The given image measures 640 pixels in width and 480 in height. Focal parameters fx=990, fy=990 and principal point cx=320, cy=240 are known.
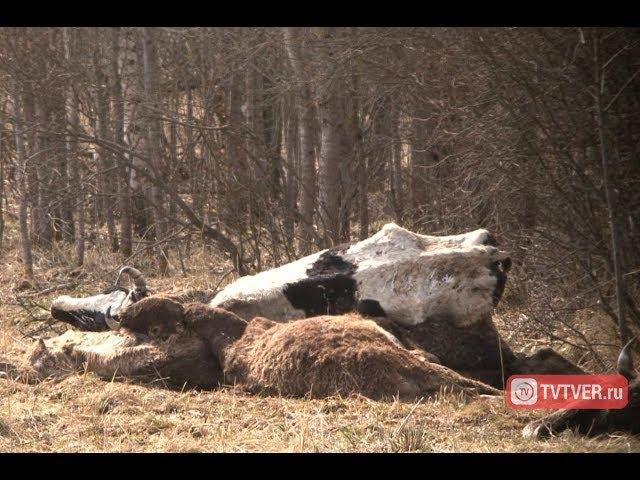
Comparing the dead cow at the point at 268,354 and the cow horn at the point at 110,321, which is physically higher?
the cow horn at the point at 110,321

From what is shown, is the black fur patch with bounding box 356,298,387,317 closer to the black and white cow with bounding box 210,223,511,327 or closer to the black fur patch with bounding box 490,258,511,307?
the black and white cow with bounding box 210,223,511,327

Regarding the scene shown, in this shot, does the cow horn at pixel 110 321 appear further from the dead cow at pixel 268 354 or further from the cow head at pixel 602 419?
the cow head at pixel 602 419

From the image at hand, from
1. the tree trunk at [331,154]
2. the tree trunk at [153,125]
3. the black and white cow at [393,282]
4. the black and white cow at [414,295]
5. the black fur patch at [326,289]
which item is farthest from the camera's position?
the tree trunk at [153,125]

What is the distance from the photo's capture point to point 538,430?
15.0 ft

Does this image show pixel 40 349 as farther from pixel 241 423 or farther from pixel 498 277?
pixel 498 277

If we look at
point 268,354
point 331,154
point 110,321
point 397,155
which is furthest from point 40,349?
point 397,155

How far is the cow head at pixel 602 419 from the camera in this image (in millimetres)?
4520

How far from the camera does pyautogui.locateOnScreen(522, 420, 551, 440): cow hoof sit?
14.9 ft

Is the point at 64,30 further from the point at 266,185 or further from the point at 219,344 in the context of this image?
the point at 219,344

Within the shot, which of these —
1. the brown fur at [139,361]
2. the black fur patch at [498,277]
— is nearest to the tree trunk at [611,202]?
the black fur patch at [498,277]

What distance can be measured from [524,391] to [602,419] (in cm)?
55

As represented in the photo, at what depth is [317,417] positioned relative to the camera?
4984mm

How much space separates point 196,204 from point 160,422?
5.42m

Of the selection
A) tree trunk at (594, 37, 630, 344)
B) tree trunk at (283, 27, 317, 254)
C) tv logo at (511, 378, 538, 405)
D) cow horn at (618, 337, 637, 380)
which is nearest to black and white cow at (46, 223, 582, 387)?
tv logo at (511, 378, 538, 405)
